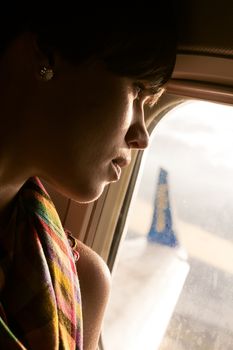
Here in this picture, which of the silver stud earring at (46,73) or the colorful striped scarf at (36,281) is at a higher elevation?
the silver stud earring at (46,73)

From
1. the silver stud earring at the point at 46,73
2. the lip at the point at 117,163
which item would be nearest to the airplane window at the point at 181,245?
the lip at the point at 117,163

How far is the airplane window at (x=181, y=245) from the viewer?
1073 mm

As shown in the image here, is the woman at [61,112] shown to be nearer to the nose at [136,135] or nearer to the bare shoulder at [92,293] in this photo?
the nose at [136,135]

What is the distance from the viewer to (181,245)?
3.86ft

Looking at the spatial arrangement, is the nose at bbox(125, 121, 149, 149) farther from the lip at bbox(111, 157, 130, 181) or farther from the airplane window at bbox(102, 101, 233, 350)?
the airplane window at bbox(102, 101, 233, 350)

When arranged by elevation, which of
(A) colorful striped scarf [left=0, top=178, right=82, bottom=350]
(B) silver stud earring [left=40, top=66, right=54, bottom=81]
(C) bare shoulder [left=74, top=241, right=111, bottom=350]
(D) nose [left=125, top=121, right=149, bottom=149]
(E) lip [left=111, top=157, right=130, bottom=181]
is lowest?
(C) bare shoulder [left=74, top=241, right=111, bottom=350]

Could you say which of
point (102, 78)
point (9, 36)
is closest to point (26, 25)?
point (9, 36)

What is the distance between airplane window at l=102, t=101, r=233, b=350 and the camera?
1073 millimetres

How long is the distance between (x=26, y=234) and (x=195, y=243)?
0.52m

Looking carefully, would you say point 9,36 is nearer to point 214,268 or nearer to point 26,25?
point 26,25

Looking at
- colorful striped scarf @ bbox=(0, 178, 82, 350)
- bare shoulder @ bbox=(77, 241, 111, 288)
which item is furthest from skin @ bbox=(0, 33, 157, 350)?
bare shoulder @ bbox=(77, 241, 111, 288)

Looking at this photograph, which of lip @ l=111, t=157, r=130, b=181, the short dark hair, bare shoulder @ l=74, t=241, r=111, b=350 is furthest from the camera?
bare shoulder @ l=74, t=241, r=111, b=350

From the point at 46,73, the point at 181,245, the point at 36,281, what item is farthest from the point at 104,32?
the point at 181,245

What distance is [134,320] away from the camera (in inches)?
51.4
